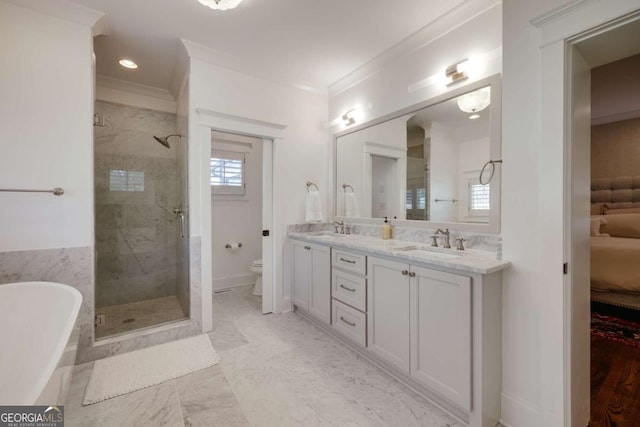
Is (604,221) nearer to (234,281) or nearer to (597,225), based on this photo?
(597,225)

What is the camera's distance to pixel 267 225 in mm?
3100

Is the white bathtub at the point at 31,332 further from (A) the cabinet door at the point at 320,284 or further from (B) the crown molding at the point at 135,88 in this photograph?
(B) the crown molding at the point at 135,88

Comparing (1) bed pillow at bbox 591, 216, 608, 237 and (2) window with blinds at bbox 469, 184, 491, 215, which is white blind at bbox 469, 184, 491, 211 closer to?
(2) window with blinds at bbox 469, 184, 491, 215

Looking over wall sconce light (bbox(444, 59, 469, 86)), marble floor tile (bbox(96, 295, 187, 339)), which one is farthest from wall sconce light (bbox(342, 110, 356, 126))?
marble floor tile (bbox(96, 295, 187, 339))

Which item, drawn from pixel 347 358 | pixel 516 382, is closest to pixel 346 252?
pixel 347 358

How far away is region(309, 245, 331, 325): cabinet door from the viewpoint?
253cm

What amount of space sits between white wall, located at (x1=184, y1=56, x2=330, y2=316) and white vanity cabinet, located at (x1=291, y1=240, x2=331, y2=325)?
0.69ft

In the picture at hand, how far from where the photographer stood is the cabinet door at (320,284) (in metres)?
2.53

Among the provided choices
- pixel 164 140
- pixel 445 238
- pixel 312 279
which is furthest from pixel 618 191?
pixel 164 140

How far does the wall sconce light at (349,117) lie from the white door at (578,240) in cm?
190

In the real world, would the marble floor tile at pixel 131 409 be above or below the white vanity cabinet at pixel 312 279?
below

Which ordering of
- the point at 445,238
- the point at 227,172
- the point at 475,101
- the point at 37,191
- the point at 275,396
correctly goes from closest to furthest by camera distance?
1. the point at 275,396
2. the point at 37,191
3. the point at 475,101
4. the point at 445,238
5. the point at 227,172

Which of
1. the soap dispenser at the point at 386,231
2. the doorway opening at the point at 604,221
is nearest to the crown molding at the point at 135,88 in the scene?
the soap dispenser at the point at 386,231

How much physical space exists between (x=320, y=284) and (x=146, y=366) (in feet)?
4.97
